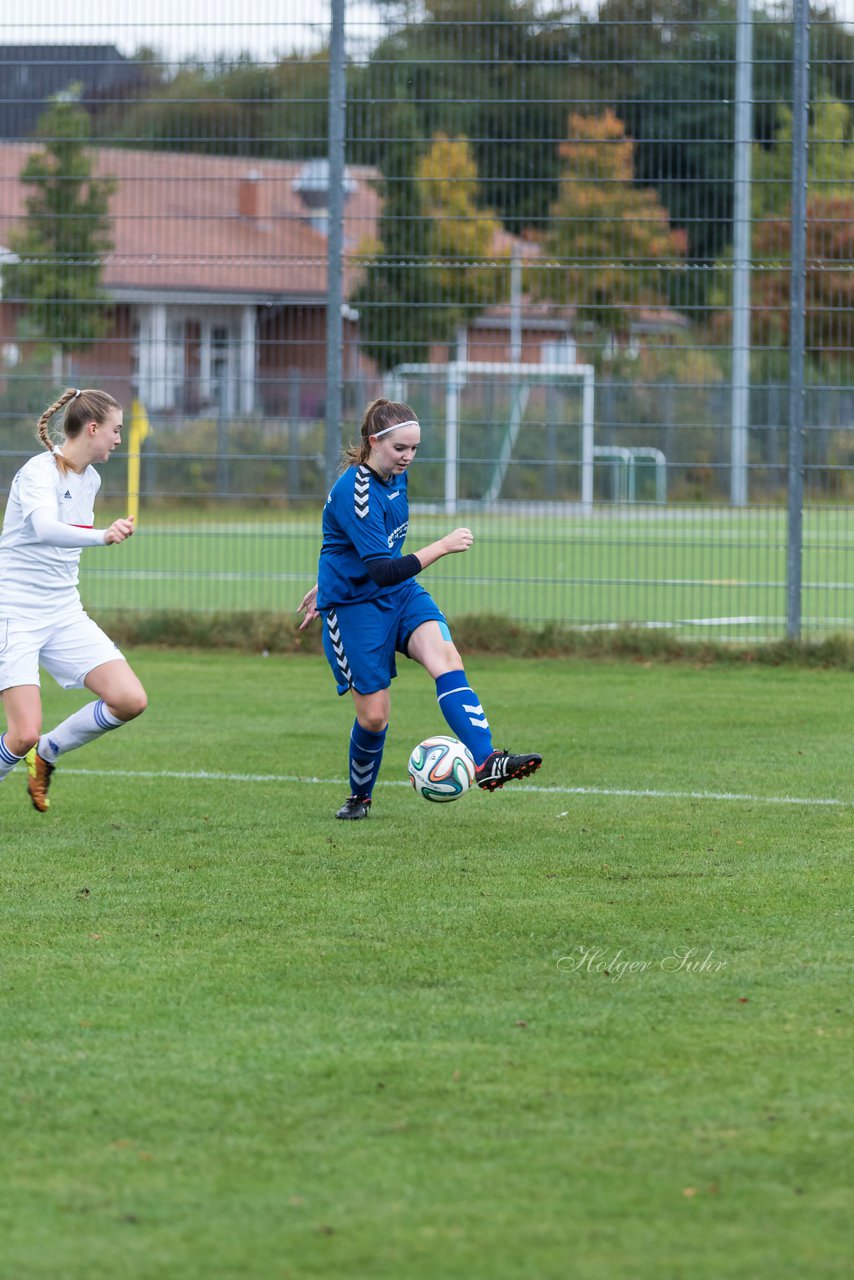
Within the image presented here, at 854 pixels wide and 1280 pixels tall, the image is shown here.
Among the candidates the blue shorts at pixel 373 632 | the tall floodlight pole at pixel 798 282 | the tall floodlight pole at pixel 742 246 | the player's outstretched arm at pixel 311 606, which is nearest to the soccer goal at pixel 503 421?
the tall floodlight pole at pixel 742 246

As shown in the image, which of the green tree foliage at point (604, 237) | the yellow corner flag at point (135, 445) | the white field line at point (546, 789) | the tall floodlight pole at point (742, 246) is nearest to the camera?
the white field line at point (546, 789)

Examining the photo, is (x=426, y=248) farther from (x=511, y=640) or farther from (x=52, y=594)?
→ (x=52, y=594)

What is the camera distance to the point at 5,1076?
4168 mm

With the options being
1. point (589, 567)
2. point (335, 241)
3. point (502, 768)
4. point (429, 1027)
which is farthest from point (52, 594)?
point (589, 567)

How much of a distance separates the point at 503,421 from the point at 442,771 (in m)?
7.65

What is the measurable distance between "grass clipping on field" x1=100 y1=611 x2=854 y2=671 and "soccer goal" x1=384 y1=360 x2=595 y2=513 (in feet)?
3.91

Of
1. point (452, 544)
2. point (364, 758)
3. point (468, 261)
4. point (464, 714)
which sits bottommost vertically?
point (364, 758)

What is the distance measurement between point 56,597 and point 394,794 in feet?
6.06

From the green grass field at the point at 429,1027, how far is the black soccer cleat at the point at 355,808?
0.58 ft

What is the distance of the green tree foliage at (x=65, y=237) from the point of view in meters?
14.4

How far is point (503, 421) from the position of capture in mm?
14320

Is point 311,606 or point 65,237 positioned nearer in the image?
point 311,606

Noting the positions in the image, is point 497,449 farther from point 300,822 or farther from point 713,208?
point 300,822

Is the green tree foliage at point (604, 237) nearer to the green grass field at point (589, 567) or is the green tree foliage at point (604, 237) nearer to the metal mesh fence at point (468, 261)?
the metal mesh fence at point (468, 261)
